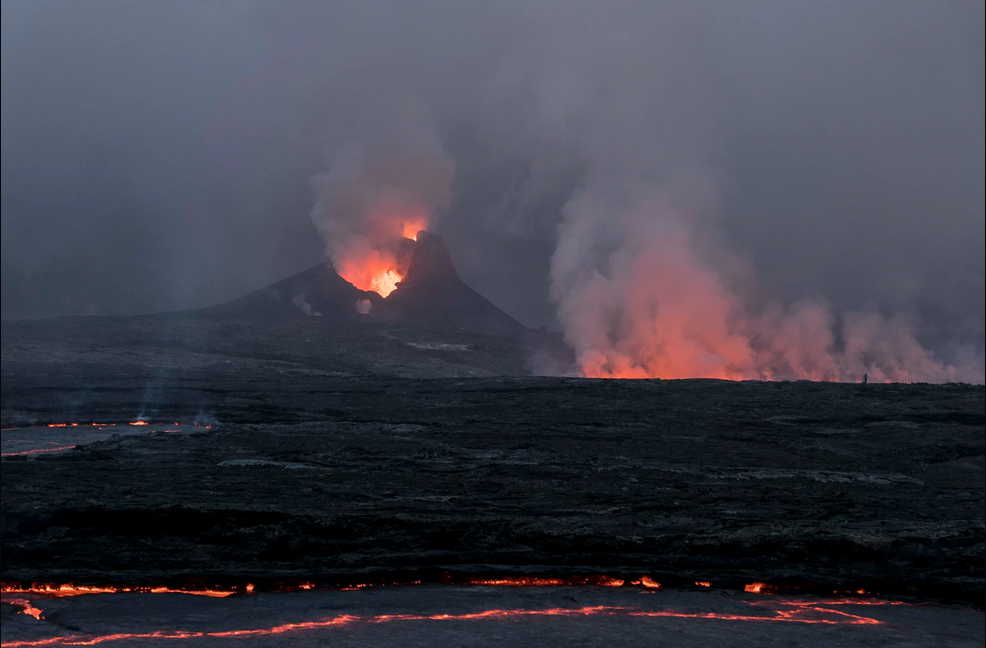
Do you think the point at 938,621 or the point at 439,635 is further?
the point at 938,621

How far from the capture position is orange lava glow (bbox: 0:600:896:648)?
35.2 ft

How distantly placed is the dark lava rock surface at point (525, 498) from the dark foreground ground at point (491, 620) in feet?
2.66

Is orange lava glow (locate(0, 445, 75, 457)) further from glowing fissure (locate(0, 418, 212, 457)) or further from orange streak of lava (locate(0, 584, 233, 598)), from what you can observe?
orange streak of lava (locate(0, 584, 233, 598))

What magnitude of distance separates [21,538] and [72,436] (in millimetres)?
16674

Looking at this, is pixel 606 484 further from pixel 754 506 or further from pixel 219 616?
pixel 219 616

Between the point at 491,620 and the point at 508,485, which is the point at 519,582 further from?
the point at 508,485

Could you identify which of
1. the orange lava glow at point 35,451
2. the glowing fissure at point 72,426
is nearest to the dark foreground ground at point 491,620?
the orange lava glow at point 35,451

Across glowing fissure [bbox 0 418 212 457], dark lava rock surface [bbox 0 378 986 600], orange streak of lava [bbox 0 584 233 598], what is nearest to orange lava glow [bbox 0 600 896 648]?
dark lava rock surface [bbox 0 378 986 600]

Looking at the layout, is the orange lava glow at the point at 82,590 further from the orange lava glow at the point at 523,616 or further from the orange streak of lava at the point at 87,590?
the orange lava glow at the point at 523,616

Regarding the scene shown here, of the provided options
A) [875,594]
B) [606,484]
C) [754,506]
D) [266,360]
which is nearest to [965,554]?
[875,594]

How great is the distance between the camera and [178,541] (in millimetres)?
14742

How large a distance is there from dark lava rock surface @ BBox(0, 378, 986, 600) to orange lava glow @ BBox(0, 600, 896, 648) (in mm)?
1336

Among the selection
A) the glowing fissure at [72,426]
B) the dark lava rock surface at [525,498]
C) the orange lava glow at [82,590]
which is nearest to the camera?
the orange lava glow at [82,590]

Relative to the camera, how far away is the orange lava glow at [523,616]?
35.2ft
